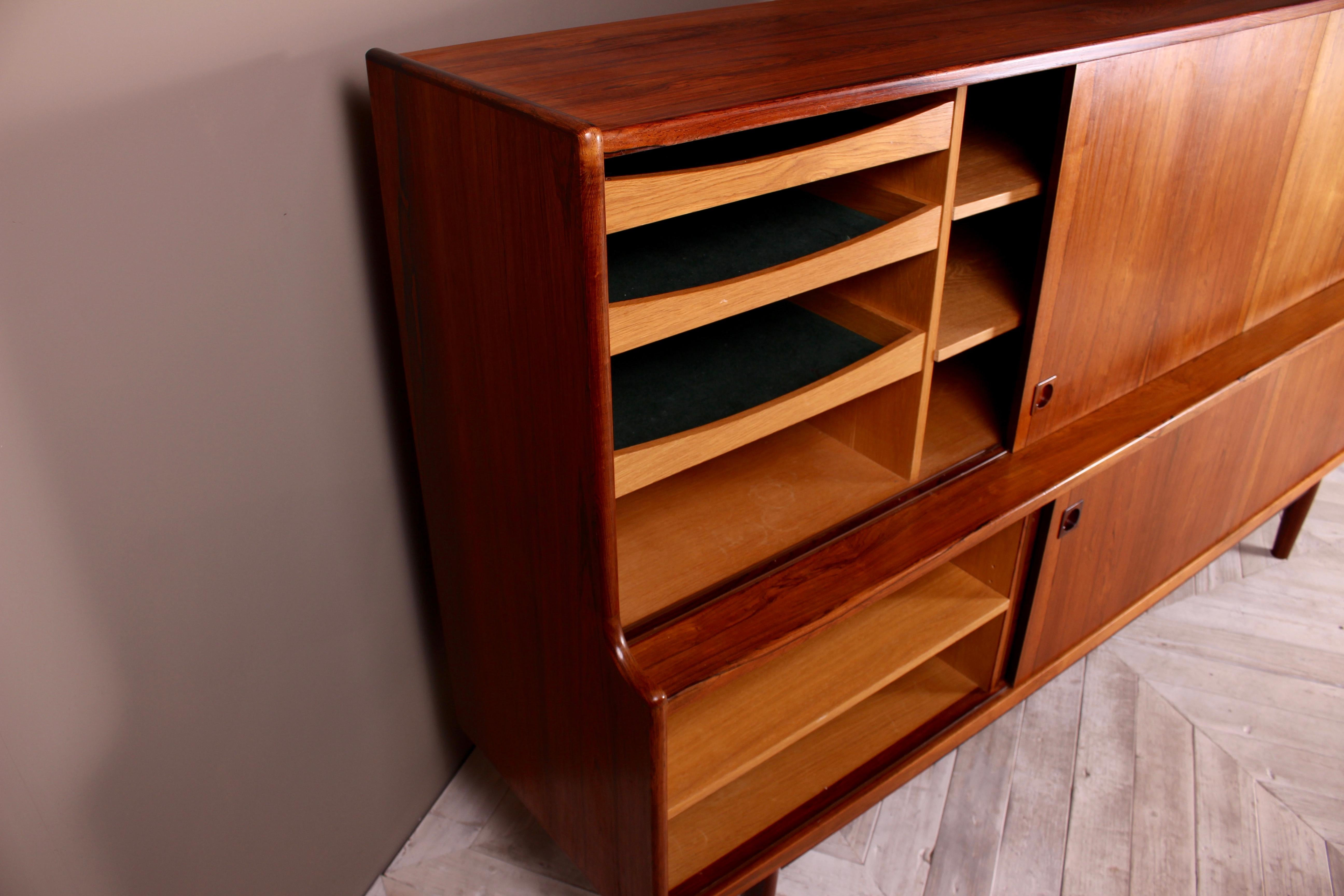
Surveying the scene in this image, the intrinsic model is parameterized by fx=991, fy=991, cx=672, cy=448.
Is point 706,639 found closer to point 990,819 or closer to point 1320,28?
point 990,819

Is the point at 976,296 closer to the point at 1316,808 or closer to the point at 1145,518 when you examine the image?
the point at 1145,518

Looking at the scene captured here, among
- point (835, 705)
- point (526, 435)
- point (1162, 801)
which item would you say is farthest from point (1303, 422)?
point (526, 435)

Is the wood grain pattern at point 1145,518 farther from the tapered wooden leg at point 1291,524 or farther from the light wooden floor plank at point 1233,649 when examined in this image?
the tapered wooden leg at point 1291,524

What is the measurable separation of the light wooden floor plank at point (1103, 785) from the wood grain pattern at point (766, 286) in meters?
1.01

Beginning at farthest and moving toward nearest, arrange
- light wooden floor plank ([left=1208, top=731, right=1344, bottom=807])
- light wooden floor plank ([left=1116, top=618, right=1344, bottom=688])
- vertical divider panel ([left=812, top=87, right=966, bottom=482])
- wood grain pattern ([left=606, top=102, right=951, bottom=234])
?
light wooden floor plank ([left=1116, top=618, right=1344, bottom=688]) < light wooden floor plank ([left=1208, top=731, right=1344, bottom=807]) < vertical divider panel ([left=812, top=87, right=966, bottom=482]) < wood grain pattern ([left=606, top=102, right=951, bottom=234])

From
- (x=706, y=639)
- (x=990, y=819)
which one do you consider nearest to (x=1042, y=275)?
(x=706, y=639)

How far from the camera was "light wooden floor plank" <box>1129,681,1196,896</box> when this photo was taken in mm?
1506

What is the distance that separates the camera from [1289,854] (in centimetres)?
154

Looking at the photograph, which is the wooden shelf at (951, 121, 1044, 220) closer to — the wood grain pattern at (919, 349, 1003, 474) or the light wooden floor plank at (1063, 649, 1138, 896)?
the wood grain pattern at (919, 349, 1003, 474)

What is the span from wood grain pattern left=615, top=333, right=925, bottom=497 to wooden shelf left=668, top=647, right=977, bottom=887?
A: 1.63 ft

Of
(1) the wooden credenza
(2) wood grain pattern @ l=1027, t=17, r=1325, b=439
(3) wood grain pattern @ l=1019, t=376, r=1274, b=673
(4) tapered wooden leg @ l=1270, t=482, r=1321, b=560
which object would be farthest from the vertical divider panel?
(4) tapered wooden leg @ l=1270, t=482, r=1321, b=560

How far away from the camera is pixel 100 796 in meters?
0.95

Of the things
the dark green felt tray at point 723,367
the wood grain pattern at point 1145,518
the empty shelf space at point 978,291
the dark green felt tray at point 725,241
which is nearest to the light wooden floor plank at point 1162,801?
the wood grain pattern at point 1145,518

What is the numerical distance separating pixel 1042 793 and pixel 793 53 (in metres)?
1.25
